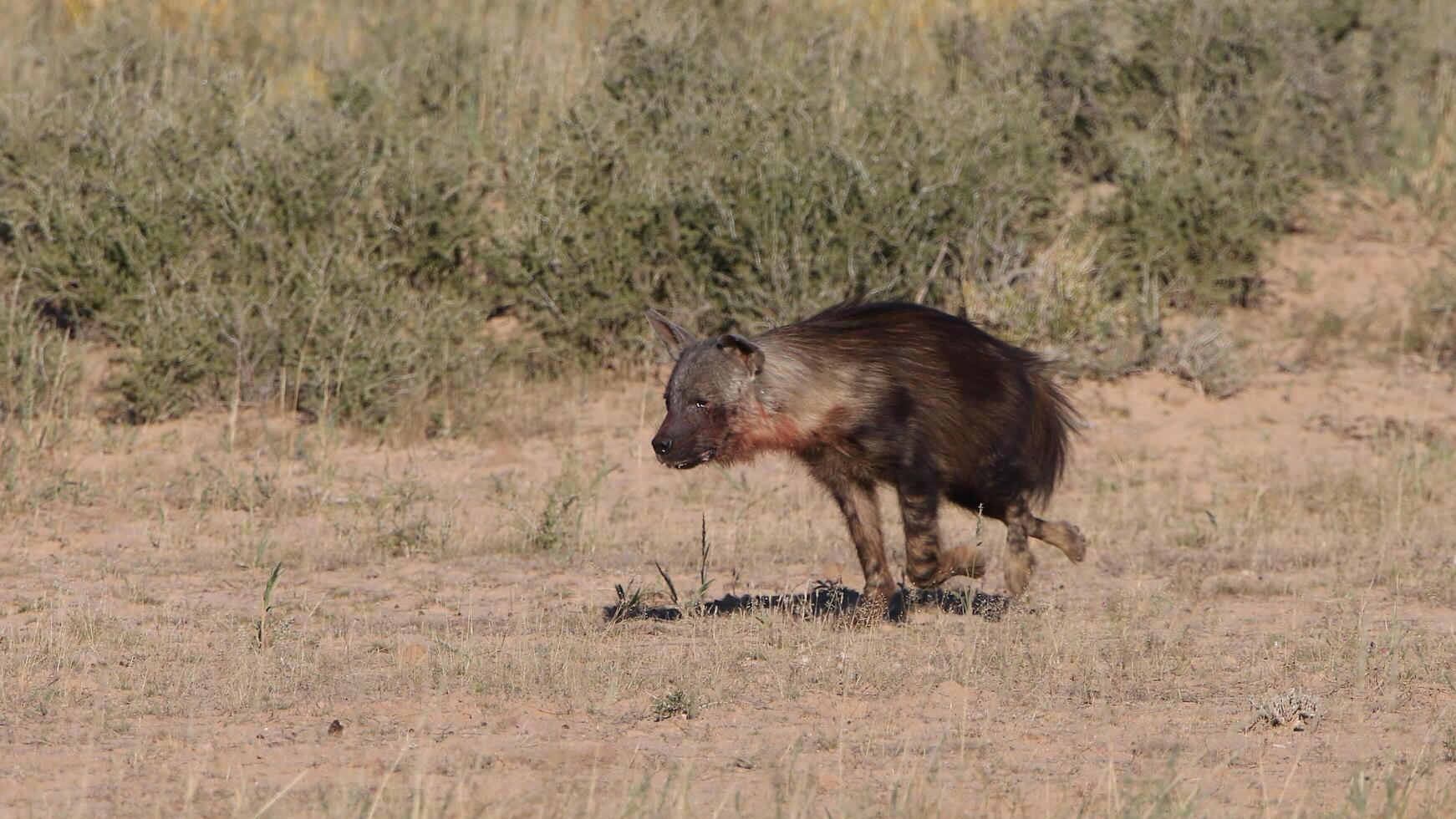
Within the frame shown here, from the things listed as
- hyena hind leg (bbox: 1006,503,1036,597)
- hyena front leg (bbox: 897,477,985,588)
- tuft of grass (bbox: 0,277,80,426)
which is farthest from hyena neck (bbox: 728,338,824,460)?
tuft of grass (bbox: 0,277,80,426)

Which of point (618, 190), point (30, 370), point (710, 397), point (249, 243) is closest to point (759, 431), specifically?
point (710, 397)

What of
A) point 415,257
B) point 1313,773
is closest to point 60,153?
point 415,257

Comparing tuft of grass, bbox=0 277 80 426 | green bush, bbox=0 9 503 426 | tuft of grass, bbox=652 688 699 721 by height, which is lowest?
tuft of grass, bbox=0 277 80 426

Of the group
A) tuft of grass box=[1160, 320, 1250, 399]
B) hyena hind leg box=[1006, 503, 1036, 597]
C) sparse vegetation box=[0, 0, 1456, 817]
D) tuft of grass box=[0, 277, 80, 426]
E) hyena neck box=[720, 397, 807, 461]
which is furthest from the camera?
tuft of grass box=[1160, 320, 1250, 399]

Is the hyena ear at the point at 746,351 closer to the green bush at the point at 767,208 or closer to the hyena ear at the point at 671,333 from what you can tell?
the hyena ear at the point at 671,333

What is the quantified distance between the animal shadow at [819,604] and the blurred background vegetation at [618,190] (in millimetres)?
4001

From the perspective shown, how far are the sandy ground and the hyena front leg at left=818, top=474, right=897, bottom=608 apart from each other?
0.73 feet

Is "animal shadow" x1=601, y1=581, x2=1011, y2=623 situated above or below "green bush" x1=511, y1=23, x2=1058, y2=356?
below

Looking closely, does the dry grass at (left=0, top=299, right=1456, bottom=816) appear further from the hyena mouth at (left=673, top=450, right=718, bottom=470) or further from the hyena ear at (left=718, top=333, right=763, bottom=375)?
the hyena ear at (left=718, top=333, right=763, bottom=375)

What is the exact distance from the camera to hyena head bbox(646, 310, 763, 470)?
662 centimetres

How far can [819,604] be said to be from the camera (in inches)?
301

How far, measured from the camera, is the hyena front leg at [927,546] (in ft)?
22.7

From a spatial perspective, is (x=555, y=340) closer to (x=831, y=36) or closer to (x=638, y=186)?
(x=638, y=186)

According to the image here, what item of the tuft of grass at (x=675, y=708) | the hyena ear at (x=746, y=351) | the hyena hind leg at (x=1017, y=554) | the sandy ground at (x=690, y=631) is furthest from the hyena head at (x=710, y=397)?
the hyena hind leg at (x=1017, y=554)
